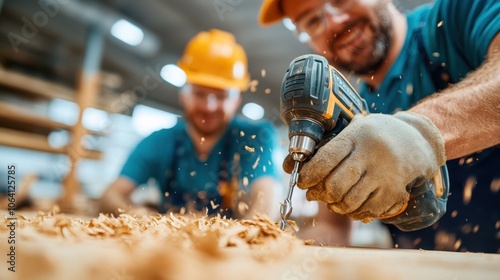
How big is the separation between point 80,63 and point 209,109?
12.5 feet

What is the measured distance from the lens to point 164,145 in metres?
2.31

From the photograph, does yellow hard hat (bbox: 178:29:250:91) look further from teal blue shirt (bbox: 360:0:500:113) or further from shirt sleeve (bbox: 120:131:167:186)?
teal blue shirt (bbox: 360:0:500:113)

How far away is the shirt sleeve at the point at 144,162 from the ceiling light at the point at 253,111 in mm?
5078

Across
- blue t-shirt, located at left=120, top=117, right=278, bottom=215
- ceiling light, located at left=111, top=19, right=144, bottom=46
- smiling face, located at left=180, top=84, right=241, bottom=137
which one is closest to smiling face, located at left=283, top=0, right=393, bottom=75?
blue t-shirt, located at left=120, top=117, right=278, bottom=215

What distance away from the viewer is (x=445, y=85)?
1.47 meters

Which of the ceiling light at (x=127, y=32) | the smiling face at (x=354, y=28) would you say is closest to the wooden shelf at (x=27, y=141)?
the ceiling light at (x=127, y=32)

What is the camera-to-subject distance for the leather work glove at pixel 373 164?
851 millimetres

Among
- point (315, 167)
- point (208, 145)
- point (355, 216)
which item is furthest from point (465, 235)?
point (208, 145)

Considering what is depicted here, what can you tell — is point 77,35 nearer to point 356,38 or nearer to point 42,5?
point 42,5

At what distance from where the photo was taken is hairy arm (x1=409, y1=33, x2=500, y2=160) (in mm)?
952

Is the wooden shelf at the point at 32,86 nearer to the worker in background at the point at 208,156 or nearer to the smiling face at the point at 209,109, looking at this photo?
the worker in background at the point at 208,156

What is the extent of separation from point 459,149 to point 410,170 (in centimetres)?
22

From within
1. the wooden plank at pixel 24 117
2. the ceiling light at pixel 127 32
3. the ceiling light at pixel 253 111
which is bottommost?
the wooden plank at pixel 24 117

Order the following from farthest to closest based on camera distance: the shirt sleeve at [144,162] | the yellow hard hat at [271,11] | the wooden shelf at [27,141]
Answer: the wooden shelf at [27,141]
the shirt sleeve at [144,162]
the yellow hard hat at [271,11]
